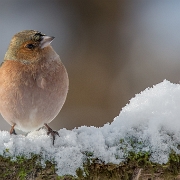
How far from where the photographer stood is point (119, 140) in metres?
2.46

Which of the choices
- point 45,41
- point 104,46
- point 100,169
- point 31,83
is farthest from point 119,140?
point 104,46

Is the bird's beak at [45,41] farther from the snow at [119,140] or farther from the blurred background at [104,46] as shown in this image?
the blurred background at [104,46]

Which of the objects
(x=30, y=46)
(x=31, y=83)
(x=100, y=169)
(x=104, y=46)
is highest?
(x=104, y=46)

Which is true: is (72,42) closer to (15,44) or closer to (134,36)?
(134,36)

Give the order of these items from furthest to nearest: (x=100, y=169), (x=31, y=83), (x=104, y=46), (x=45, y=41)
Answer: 1. (x=104, y=46)
2. (x=45, y=41)
3. (x=31, y=83)
4. (x=100, y=169)

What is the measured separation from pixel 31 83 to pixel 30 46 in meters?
0.49

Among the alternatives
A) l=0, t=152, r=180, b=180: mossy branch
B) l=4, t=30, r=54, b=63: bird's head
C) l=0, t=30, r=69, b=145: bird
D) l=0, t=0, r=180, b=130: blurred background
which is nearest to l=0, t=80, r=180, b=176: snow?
l=0, t=152, r=180, b=180: mossy branch

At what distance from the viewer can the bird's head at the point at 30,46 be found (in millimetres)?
3441

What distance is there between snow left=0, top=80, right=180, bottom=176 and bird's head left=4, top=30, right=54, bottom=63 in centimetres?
110

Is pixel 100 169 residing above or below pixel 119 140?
below

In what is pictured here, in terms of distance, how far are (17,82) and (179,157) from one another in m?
1.66

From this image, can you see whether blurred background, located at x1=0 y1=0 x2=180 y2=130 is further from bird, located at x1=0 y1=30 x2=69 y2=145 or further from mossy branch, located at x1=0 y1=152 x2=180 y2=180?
mossy branch, located at x1=0 y1=152 x2=180 y2=180

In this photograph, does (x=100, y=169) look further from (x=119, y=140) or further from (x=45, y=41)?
(x=45, y=41)

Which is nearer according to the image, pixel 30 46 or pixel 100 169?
pixel 100 169
